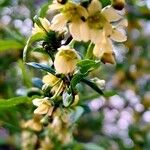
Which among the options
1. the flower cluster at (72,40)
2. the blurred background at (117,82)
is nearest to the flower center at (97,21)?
the flower cluster at (72,40)

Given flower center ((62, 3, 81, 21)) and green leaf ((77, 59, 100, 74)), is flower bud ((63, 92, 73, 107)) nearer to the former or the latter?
green leaf ((77, 59, 100, 74))

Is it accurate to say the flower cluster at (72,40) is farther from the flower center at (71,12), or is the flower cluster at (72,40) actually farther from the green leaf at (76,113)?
the green leaf at (76,113)

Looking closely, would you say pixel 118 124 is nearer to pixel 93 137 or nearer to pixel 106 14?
pixel 93 137

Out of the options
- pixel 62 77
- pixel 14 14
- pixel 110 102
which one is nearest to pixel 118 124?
pixel 110 102

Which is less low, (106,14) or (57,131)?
(106,14)

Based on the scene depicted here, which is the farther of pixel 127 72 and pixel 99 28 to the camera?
pixel 127 72

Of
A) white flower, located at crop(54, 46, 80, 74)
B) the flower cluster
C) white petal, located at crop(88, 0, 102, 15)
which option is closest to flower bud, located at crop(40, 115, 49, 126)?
the flower cluster

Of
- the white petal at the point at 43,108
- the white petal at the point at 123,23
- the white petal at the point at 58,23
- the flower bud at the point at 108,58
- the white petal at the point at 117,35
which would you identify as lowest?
the white petal at the point at 43,108
